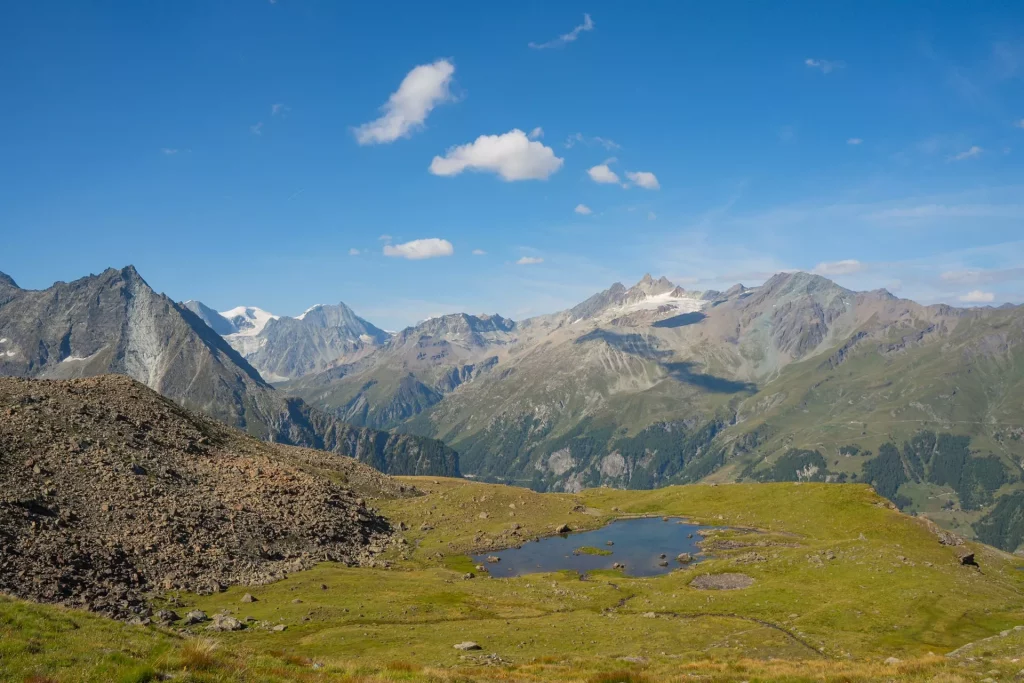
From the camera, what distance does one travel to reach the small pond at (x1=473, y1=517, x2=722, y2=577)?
90.1m

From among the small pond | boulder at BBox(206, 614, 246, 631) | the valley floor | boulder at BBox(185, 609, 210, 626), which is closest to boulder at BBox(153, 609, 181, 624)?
boulder at BBox(185, 609, 210, 626)

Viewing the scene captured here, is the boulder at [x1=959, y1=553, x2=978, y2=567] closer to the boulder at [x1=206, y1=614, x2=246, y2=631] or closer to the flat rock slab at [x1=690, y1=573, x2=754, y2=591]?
the flat rock slab at [x1=690, y1=573, x2=754, y2=591]

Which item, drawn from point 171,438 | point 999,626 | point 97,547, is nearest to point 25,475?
point 97,547

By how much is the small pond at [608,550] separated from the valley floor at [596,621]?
360 cm

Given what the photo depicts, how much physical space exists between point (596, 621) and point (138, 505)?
56468 millimetres

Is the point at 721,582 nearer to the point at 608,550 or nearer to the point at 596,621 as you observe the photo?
the point at 608,550

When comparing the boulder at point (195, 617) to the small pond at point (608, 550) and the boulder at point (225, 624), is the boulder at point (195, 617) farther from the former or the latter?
the small pond at point (608, 550)

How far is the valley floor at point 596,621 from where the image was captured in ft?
92.0

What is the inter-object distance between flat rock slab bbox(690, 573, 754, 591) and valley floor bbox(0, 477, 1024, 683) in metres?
Answer: 1.32

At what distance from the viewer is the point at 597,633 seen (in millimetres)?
57562

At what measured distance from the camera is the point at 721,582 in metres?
78.5

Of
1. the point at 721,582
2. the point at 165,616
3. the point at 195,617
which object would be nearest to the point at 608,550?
the point at 721,582

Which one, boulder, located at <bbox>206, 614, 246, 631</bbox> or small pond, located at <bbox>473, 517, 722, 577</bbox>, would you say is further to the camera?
small pond, located at <bbox>473, 517, 722, 577</bbox>

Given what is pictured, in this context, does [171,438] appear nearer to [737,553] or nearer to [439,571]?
[439,571]
